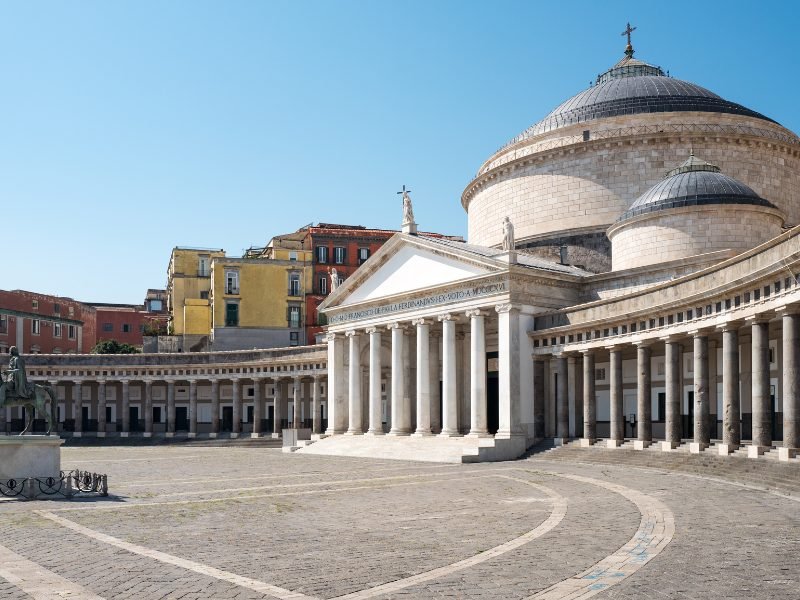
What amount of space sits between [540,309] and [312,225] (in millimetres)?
55321

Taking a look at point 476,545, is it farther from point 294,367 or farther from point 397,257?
point 294,367

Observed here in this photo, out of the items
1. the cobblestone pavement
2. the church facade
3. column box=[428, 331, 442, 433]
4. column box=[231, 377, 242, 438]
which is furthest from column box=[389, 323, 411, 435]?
the cobblestone pavement

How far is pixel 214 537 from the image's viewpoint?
1780 cm

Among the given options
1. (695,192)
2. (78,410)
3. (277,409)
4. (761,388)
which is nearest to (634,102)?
(695,192)

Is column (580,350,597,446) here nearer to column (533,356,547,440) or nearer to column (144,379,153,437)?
column (533,356,547,440)

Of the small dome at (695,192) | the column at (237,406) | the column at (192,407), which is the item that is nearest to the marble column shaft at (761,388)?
the small dome at (695,192)

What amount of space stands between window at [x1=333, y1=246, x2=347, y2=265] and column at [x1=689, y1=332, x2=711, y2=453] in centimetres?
5871

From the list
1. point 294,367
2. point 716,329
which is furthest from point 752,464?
point 294,367

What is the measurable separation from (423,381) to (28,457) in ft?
90.4

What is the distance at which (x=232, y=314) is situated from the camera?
282 ft

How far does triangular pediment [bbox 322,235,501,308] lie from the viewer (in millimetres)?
47828

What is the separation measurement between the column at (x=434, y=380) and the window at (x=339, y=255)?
125ft

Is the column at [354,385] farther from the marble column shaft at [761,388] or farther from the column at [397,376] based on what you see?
the marble column shaft at [761,388]

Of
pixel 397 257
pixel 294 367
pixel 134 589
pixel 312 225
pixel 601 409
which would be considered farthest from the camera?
pixel 312 225
